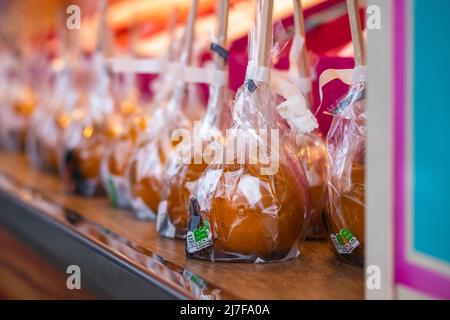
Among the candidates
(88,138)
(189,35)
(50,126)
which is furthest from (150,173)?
(50,126)

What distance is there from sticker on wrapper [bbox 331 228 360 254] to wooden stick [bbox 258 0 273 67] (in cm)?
28

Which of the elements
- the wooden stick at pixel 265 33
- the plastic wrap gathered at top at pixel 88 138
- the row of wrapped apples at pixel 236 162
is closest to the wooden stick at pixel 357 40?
the row of wrapped apples at pixel 236 162

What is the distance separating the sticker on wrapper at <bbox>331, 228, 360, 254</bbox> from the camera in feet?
3.45

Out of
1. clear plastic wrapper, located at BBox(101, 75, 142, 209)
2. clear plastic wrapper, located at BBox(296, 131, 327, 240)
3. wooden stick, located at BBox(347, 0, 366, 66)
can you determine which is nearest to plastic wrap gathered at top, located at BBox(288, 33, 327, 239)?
clear plastic wrapper, located at BBox(296, 131, 327, 240)

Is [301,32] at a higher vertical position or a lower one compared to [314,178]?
higher

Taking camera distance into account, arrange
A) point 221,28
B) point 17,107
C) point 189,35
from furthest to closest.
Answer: point 17,107 < point 189,35 < point 221,28

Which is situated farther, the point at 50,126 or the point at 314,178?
the point at 50,126

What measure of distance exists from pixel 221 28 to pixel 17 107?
1600 millimetres

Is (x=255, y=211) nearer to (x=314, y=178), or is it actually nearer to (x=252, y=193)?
(x=252, y=193)

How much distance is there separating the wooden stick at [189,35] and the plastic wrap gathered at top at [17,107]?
4.14ft

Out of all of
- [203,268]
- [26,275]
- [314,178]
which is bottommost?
[26,275]

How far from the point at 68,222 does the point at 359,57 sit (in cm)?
67

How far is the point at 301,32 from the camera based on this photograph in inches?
50.4
